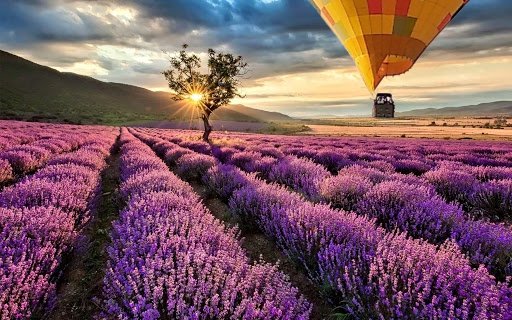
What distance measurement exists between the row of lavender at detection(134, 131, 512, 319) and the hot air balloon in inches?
591

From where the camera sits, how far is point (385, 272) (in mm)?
2611

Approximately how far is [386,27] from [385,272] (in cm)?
1676

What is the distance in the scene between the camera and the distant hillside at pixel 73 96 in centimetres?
10762

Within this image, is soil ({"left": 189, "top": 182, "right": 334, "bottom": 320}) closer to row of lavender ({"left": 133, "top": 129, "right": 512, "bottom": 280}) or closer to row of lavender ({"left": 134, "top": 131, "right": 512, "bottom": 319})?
row of lavender ({"left": 134, "top": 131, "right": 512, "bottom": 319})

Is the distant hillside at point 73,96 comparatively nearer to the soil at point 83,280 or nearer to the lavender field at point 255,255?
the soil at point 83,280

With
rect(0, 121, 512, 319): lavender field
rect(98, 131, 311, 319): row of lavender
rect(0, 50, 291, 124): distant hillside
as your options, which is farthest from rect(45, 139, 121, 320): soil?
rect(0, 50, 291, 124): distant hillside

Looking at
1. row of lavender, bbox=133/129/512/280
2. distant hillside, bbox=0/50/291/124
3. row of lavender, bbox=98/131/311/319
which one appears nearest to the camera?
row of lavender, bbox=98/131/311/319

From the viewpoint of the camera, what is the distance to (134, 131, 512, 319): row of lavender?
211cm

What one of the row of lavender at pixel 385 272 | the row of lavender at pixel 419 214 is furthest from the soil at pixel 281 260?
the row of lavender at pixel 419 214

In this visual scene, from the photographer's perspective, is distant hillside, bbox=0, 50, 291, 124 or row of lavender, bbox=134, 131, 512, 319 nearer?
row of lavender, bbox=134, 131, 512, 319

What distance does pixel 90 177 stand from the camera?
614cm

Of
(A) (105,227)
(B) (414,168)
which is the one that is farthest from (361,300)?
(B) (414,168)

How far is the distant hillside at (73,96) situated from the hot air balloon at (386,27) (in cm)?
7929

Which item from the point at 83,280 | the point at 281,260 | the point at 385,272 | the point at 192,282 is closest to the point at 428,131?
the point at 281,260
